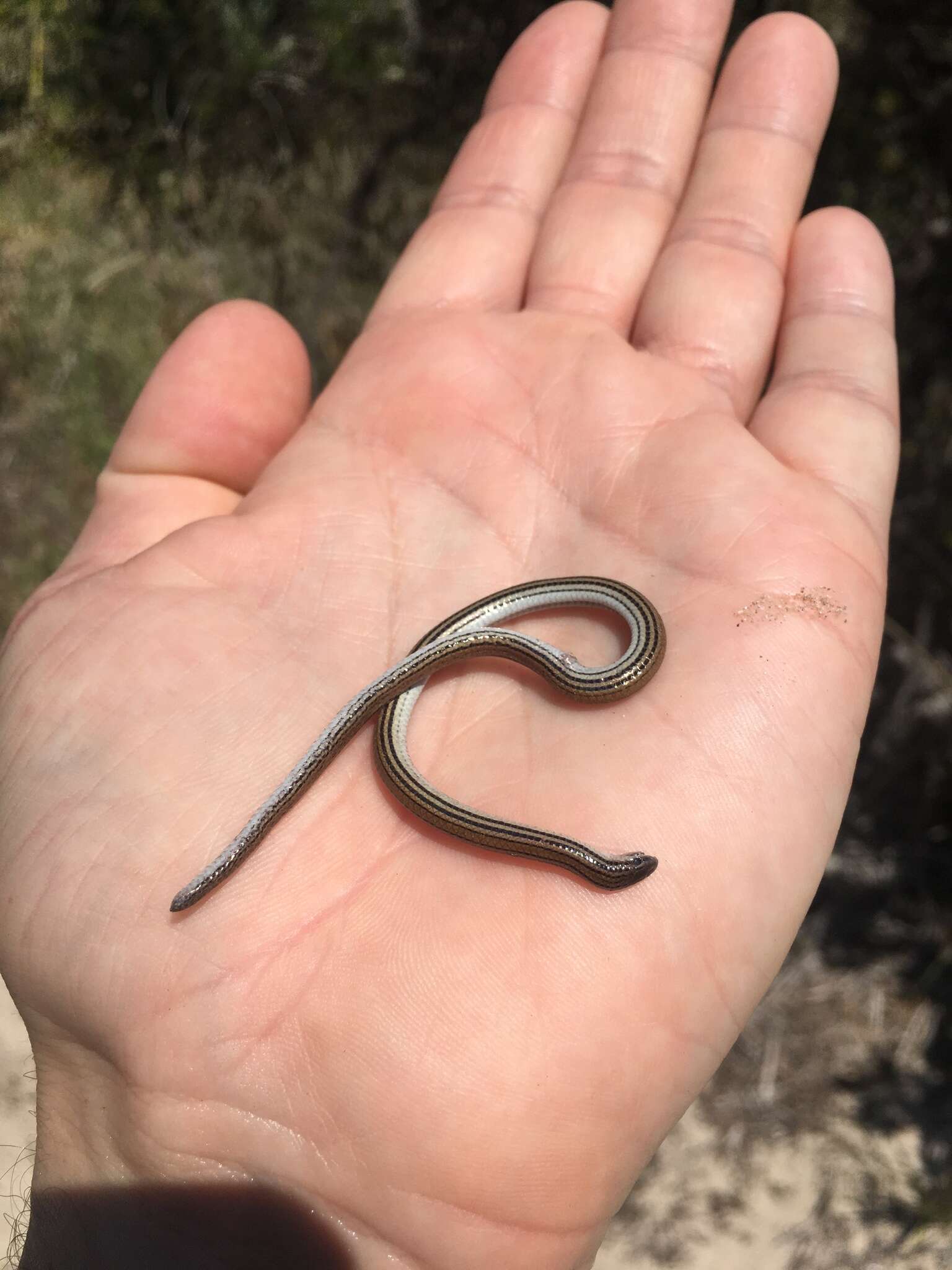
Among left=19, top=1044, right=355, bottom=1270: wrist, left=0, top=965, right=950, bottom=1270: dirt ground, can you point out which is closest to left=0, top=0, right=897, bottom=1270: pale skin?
left=19, top=1044, right=355, bottom=1270: wrist

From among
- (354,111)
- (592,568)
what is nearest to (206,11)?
(354,111)

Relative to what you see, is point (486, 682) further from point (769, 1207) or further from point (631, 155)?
point (769, 1207)

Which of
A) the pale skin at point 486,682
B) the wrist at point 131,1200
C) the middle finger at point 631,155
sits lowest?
the wrist at point 131,1200

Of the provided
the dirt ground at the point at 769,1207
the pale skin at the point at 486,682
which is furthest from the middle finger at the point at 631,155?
the dirt ground at the point at 769,1207

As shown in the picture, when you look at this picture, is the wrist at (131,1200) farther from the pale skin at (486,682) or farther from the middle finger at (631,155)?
the middle finger at (631,155)

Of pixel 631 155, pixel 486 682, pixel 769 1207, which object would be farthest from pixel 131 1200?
pixel 631 155

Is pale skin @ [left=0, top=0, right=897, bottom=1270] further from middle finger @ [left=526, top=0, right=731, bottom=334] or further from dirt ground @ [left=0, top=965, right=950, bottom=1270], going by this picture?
dirt ground @ [left=0, top=965, right=950, bottom=1270]

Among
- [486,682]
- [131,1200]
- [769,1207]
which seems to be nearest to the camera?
[131,1200]

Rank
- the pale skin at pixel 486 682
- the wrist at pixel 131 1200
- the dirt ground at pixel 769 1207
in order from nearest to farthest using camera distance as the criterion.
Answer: the wrist at pixel 131 1200 < the pale skin at pixel 486 682 < the dirt ground at pixel 769 1207

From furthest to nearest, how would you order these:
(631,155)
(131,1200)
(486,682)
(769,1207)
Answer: (631,155) → (769,1207) → (486,682) → (131,1200)

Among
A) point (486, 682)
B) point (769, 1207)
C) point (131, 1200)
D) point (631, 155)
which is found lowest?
point (769, 1207)
